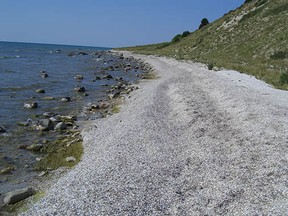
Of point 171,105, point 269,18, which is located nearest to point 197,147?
point 171,105

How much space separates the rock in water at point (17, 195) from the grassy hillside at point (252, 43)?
26077 millimetres

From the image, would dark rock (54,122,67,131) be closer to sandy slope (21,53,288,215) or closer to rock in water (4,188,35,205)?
sandy slope (21,53,288,215)

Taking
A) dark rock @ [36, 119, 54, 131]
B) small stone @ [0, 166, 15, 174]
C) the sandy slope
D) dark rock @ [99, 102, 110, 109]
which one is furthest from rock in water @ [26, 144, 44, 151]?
dark rock @ [99, 102, 110, 109]

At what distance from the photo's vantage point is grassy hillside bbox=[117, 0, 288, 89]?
44.2 m

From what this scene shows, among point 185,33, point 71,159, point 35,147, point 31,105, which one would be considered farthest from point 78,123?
point 185,33

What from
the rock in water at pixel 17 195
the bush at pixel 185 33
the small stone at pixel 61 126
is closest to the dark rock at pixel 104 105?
the small stone at pixel 61 126

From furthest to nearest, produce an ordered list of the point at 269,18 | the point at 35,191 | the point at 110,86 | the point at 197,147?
the point at 269,18 → the point at 110,86 → the point at 197,147 → the point at 35,191

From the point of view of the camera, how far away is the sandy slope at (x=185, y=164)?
1141 centimetres

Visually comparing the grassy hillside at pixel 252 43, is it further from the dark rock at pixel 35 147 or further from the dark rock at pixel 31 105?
the dark rock at pixel 35 147

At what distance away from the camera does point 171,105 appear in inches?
1085

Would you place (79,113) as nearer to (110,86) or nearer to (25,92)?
(25,92)

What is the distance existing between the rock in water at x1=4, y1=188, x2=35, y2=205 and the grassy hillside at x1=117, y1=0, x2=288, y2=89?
85.6 feet

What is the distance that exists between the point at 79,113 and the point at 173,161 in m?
14.9

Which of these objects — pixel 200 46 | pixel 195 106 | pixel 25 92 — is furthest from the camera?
pixel 200 46
